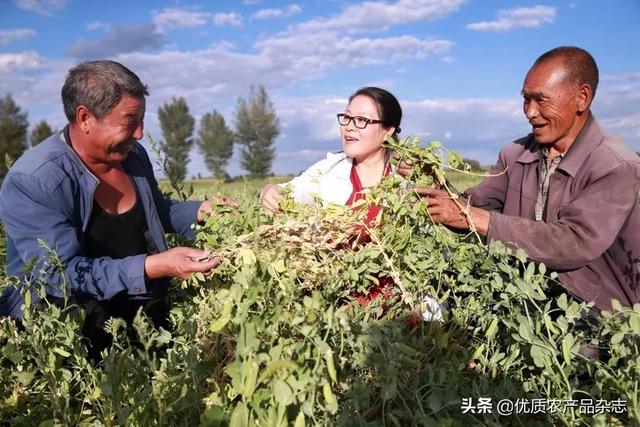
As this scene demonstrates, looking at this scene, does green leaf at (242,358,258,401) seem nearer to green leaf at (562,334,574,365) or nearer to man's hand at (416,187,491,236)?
green leaf at (562,334,574,365)

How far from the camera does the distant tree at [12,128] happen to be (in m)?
49.0

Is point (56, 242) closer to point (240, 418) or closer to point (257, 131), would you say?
point (240, 418)

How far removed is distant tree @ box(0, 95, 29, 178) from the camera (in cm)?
4897

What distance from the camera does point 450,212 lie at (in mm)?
2891

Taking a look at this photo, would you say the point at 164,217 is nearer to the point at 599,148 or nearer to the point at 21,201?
the point at 21,201

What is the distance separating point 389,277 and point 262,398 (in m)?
1.35

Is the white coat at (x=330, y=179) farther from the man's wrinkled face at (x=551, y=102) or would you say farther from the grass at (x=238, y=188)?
the man's wrinkled face at (x=551, y=102)

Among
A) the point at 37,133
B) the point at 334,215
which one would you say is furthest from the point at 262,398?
the point at 37,133

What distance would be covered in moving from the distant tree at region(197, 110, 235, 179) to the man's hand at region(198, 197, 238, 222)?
63.7 metres

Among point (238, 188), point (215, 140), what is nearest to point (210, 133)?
point (215, 140)

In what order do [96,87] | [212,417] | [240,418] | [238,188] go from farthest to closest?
[238,188]
[96,87]
[212,417]
[240,418]

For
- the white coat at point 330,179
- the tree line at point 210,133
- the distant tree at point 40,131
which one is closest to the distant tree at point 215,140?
the tree line at point 210,133

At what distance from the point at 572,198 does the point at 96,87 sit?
280 cm

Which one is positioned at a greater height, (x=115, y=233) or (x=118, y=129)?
(x=118, y=129)
